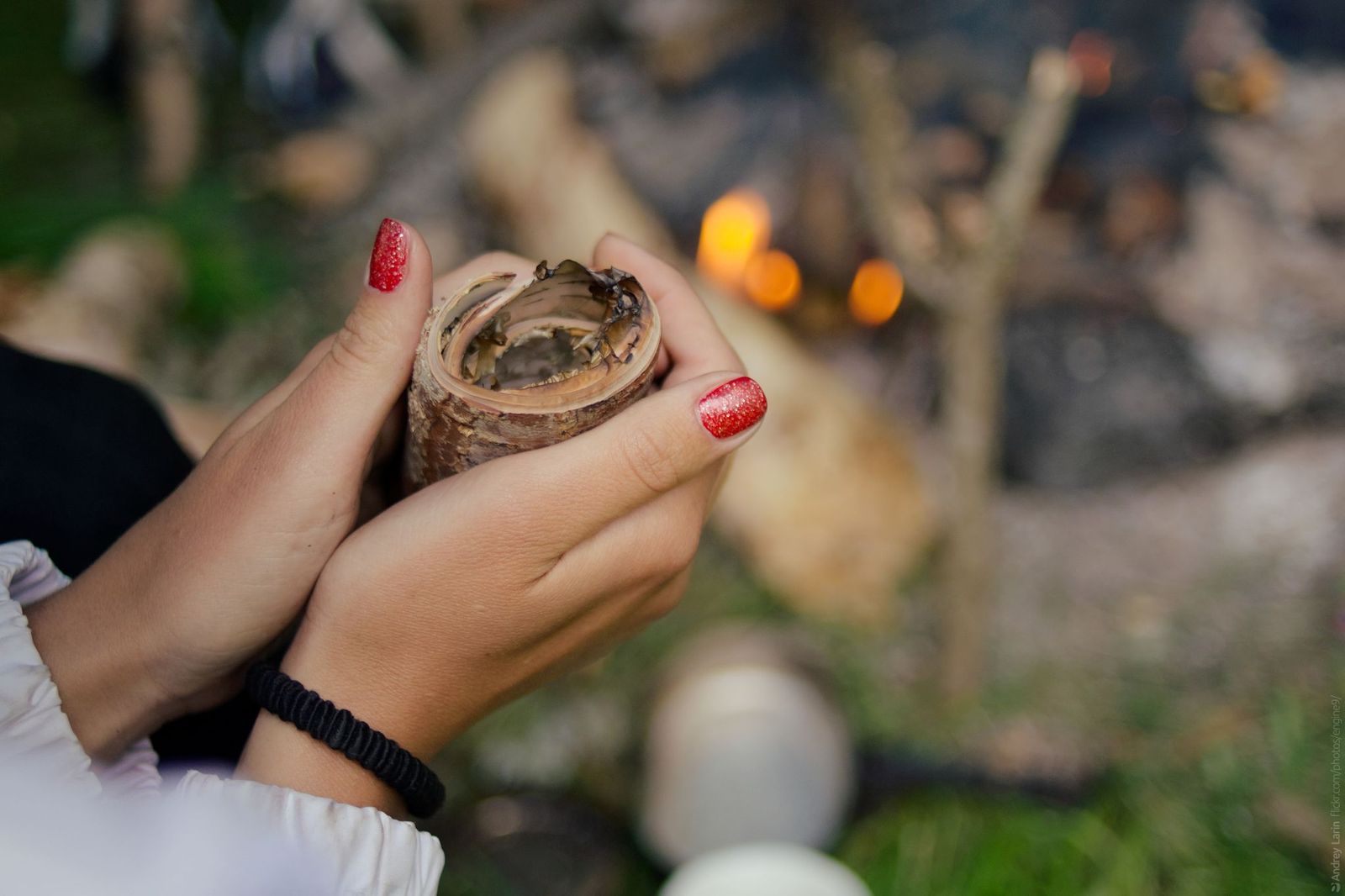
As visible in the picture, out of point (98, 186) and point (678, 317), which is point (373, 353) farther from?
point (98, 186)

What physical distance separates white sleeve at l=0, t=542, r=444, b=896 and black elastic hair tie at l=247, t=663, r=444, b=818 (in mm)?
97

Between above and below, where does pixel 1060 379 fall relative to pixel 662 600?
below

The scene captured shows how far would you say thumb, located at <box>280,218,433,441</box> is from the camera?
117 cm

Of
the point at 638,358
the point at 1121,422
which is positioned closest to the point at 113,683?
the point at 638,358

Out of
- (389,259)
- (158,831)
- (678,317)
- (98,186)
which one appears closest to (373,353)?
(389,259)

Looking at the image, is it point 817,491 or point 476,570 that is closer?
point 476,570

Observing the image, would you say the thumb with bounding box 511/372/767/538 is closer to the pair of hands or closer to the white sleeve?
the pair of hands

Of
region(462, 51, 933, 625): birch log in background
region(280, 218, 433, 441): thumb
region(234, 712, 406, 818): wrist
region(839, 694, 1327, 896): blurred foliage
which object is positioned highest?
region(280, 218, 433, 441): thumb

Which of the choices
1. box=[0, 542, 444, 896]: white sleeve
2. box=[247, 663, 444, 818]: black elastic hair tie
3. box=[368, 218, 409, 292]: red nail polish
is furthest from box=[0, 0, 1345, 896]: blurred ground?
box=[368, 218, 409, 292]: red nail polish

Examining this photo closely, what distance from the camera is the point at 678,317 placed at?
Result: 143cm

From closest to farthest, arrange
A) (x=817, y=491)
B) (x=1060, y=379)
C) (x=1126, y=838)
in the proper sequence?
(x=1126, y=838)
(x=817, y=491)
(x=1060, y=379)

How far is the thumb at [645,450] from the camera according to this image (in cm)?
115

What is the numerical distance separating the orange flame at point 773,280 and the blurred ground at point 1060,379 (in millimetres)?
58

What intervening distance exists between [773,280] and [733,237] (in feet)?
0.78
